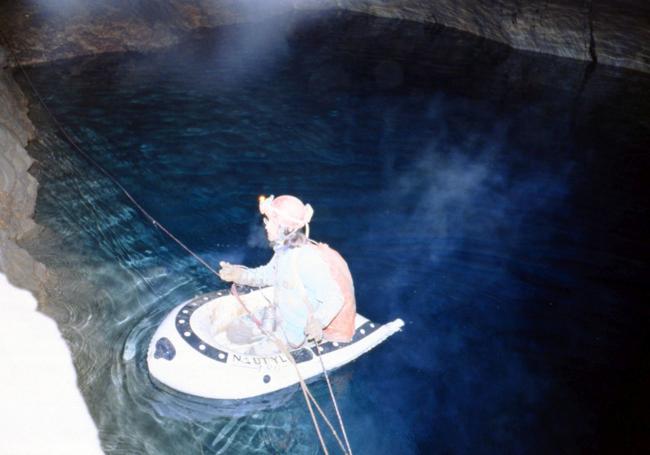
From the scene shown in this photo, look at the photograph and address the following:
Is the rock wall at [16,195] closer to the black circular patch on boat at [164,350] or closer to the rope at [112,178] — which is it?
the rope at [112,178]

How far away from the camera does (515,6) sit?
18.7 m

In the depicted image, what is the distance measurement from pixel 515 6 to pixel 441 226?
14.0 meters

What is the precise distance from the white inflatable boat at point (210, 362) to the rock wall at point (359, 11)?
1157cm

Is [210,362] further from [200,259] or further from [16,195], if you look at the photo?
[16,195]

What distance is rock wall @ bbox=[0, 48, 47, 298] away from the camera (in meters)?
5.45

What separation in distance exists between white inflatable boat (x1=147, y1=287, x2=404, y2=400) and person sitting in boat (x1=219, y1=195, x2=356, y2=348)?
0.27 m

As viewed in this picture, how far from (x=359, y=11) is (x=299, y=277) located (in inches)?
854

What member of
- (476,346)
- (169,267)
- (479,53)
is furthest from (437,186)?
(479,53)

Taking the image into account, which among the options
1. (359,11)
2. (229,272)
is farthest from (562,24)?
(229,272)

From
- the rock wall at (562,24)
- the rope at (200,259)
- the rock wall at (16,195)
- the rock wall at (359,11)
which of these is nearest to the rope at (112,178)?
the rope at (200,259)

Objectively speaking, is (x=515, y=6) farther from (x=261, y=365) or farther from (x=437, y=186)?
(x=261, y=365)

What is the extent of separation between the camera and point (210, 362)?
15.3ft

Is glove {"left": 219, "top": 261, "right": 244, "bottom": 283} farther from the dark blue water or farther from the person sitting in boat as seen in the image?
the dark blue water

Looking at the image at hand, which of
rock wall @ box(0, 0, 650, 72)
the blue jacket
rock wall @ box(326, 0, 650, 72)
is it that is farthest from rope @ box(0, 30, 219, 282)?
rock wall @ box(326, 0, 650, 72)
